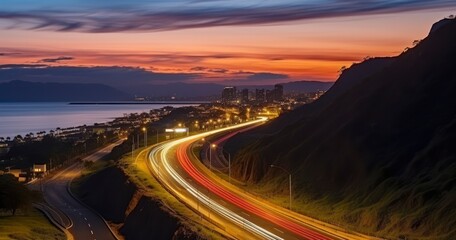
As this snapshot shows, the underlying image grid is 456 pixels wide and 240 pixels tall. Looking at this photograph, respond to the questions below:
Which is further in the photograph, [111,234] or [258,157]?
[258,157]

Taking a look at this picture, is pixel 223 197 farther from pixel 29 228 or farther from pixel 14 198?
pixel 14 198

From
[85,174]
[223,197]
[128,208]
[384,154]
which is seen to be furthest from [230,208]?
[85,174]

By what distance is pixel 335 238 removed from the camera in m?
49.5

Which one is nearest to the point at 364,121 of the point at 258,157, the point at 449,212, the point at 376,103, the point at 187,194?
the point at 376,103

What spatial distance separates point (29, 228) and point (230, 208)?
21774 mm

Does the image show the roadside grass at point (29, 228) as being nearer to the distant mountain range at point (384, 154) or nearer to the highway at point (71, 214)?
the highway at point (71, 214)

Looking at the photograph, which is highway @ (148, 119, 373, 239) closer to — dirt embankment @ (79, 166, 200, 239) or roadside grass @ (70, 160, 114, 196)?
dirt embankment @ (79, 166, 200, 239)

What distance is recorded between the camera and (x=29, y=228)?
227 ft

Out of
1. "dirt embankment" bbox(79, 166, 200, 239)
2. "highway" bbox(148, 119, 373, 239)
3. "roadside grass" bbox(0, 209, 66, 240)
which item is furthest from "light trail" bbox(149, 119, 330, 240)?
"roadside grass" bbox(0, 209, 66, 240)

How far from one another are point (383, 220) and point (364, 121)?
26.7m

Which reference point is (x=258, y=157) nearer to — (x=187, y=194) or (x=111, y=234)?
(x=187, y=194)

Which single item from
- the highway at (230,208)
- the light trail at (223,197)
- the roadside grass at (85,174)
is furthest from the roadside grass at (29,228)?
the roadside grass at (85,174)

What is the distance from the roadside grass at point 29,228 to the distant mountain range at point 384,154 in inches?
1012

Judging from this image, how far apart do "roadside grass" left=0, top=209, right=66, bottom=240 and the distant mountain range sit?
25.7 metres
